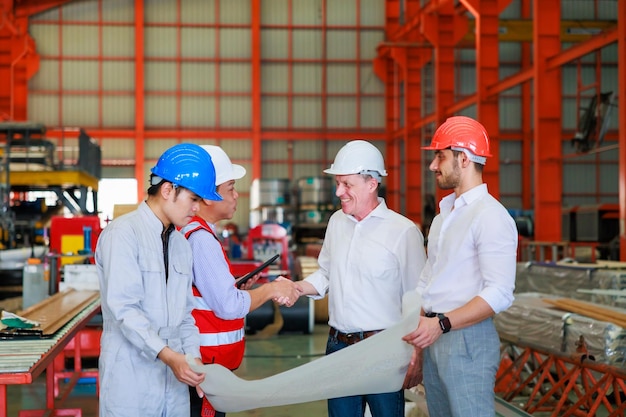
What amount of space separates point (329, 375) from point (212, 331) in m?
0.73

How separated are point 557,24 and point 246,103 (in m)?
14.4

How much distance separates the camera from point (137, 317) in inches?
112

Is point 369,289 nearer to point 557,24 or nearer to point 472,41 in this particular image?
point 557,24

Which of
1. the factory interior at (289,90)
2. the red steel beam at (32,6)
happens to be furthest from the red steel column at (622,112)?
the red steel beam at (32,6)

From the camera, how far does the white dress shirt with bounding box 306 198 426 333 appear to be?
12.2 ft

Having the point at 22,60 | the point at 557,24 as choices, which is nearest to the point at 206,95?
the point at 22,60

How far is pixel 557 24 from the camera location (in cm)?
1487

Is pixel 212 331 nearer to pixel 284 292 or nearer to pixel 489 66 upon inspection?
pixel 284 292

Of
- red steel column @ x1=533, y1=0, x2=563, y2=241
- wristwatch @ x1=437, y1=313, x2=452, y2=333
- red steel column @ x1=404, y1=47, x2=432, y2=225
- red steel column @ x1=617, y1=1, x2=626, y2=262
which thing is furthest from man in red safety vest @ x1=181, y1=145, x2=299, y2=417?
red steel column @ x1=404, y1=47, x2=432, y2=225

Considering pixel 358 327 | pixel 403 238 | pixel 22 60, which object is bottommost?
pixel 358 327

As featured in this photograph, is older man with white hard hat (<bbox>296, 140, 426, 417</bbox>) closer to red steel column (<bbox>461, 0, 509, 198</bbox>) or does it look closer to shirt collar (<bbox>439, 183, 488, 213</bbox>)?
shirt collar (<bbox>439, 183, 488, 213</bbox>)

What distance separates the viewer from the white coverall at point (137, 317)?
9.40ft

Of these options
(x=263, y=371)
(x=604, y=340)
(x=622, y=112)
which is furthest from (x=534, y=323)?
(x=622, y=112)

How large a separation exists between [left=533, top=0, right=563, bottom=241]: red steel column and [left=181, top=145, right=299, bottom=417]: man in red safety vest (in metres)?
12.2
